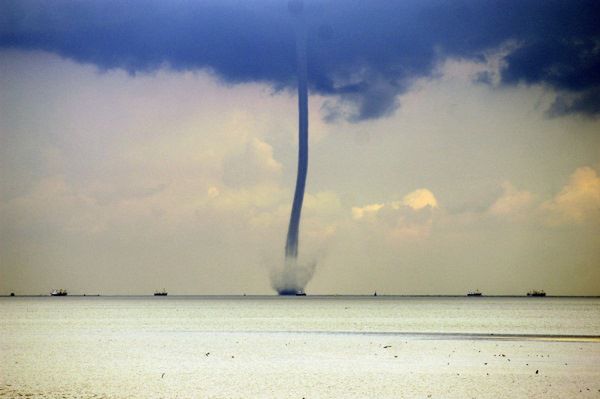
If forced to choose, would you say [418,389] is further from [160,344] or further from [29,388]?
[160,344]

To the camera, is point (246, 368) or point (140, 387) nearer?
point (140, 387)

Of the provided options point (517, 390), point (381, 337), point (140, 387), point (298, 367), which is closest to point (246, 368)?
point (298, 367)

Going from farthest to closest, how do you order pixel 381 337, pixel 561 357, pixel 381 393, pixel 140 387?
pixel 381 337, pixel 561 357, pixel 140 387, pixel 381 393

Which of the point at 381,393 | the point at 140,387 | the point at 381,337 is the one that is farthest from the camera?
the point at 381,337

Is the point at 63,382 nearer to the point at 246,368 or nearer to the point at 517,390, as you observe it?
the point at 246,368

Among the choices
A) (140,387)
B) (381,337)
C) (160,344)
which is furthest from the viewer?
(381,337)

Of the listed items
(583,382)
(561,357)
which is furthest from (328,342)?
(583,382)

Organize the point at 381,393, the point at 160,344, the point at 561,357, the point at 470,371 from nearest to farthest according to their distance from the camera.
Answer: the point at 381,393, the point at 470,371, the point at 561,357, the point at 160,344

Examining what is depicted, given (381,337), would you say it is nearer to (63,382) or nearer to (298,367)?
(298,367)

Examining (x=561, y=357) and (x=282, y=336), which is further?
(x=282, y=336)
